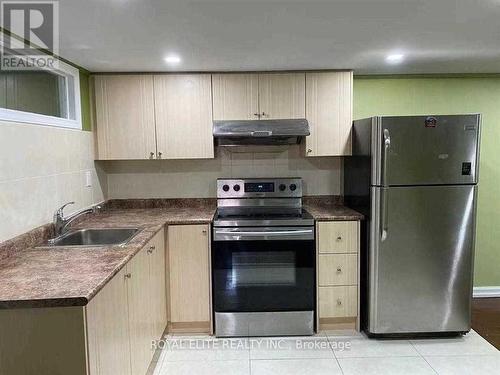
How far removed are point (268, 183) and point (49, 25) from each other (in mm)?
2019

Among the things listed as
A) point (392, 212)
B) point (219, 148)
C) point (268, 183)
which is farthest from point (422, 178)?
point (219, 148)

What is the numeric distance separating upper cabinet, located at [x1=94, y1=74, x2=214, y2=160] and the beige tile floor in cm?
148

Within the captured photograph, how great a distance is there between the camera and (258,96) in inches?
123

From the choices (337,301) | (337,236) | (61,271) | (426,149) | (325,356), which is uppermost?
(426,149)

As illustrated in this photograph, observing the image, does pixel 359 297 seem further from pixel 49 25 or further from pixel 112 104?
pixel 49 25

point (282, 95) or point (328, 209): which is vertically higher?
point (282, 95)

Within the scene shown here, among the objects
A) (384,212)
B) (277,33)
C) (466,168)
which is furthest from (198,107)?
(466,168)

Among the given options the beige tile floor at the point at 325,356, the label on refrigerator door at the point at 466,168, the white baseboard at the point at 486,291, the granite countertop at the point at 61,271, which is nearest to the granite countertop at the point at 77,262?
the granite countertop at the point at 61,271

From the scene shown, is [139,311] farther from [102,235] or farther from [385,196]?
[385,196]

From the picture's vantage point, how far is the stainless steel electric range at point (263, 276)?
284 centimetres

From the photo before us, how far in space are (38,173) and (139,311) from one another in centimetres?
99

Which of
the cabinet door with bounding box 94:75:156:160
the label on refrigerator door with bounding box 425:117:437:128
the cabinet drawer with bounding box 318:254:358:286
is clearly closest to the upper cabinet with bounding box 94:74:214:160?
the cabinet door with bounding box 94:75:156:160

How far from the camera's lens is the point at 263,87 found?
3131 mm

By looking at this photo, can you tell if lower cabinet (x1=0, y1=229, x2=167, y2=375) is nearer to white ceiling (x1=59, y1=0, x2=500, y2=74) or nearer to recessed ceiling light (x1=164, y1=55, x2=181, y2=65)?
white ceiling (x1=59, y1=0, x2=500, y2=74)
